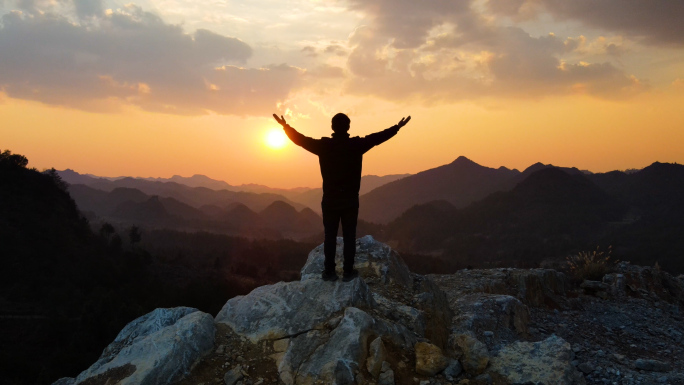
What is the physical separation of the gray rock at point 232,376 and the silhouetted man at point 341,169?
209 cm

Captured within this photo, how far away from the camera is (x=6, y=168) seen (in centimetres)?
4766

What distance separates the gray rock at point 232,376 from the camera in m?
4.54

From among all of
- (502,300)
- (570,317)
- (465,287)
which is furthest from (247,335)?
(570,317)

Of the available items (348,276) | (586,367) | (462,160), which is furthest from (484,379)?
(462,160)

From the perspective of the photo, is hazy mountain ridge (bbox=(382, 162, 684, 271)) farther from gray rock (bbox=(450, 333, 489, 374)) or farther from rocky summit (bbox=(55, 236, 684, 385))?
gray rock (bbox=(450, 333, 489, 374))

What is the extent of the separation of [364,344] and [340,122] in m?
3.10

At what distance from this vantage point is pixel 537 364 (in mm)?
5344

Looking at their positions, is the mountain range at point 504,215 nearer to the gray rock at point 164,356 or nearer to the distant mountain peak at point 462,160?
the distant mountain peak at point 462,160

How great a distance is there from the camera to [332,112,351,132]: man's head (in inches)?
231

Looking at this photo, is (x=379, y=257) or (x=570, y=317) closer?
(x=379, y=257)

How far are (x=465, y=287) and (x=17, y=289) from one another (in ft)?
127

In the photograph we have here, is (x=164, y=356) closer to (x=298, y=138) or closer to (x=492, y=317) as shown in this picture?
(x=298, y=138)

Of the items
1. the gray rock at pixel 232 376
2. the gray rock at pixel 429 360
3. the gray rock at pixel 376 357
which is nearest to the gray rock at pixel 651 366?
the gray rock at pixel 429 360

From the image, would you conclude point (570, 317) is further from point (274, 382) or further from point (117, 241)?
point (117, 241)
